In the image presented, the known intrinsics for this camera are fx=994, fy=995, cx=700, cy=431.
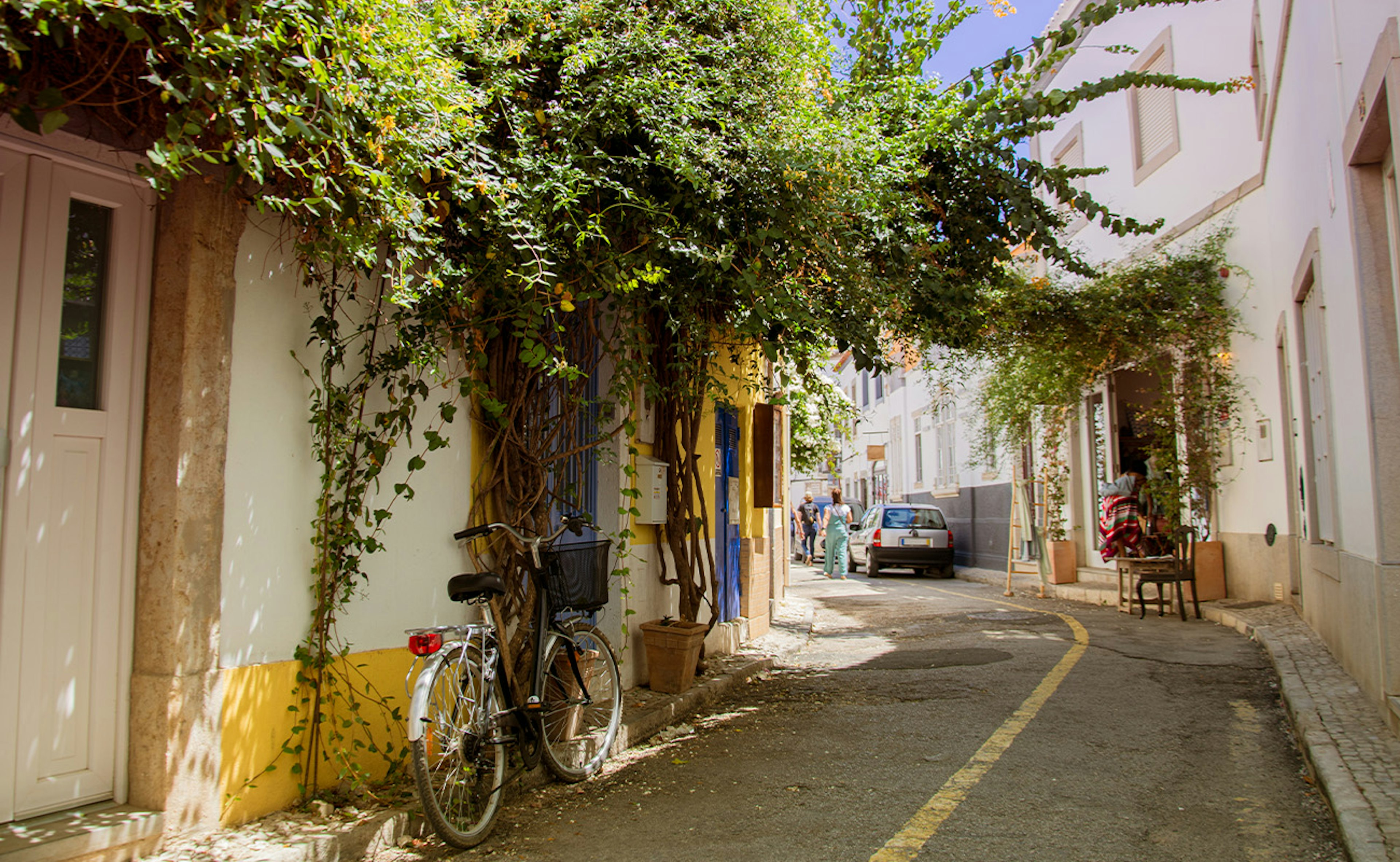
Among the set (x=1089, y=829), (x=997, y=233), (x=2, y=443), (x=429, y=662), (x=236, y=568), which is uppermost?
(x=997, y=233)

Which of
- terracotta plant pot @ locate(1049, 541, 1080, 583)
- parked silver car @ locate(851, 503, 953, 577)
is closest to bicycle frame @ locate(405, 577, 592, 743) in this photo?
terracotta plant pot @ locate(1049, 541, 1080, 583)

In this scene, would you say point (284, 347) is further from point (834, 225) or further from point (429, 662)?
point (834, 225)

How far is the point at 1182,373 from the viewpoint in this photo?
39.7 feet

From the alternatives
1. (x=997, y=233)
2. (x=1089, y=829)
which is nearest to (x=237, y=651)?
(x=1089, y=829)

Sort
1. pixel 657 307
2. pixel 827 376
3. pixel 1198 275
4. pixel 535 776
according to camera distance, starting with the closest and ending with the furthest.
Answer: pixel 535 776
pixel 657 307
pixel 1198 275
pixel 827 376

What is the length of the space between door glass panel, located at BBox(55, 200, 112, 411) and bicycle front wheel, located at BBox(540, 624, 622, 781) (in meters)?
2.32

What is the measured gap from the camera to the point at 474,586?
441cm

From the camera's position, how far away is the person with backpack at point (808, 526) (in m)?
26.2

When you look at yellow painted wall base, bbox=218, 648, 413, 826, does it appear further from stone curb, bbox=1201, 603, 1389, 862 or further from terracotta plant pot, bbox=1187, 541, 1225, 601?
terracotta plant pot, bbox=1187, 541, 1225, 601

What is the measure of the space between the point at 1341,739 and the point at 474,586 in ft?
14.6

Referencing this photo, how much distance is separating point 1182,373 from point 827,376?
15.6ft

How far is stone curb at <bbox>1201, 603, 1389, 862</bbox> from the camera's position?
368 cm

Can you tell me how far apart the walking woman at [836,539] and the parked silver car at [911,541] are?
21.8 inches

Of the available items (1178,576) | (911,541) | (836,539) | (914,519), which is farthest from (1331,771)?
(836,539)
